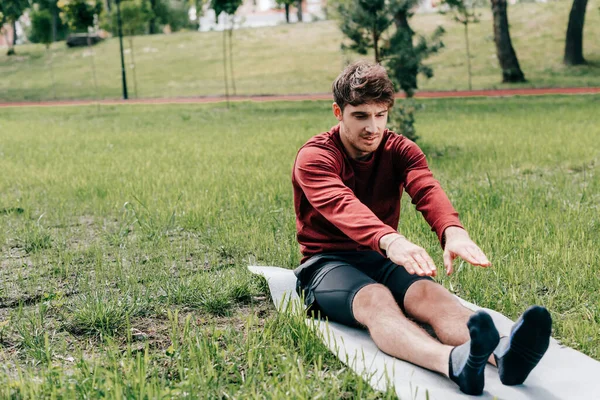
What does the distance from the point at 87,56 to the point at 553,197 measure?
41325mm

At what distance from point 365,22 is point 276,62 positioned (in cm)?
2763

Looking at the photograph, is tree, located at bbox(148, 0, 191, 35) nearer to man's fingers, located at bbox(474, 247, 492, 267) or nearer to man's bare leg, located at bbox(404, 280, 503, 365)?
man's bare leg, located at bbox(404, 280, 503, 365)

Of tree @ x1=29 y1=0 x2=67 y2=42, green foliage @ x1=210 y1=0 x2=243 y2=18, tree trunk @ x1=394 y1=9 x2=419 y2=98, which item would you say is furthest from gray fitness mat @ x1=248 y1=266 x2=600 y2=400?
tree @ x1=29 y1=0 x2=67 y2=42

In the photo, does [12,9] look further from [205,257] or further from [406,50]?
[205,257]

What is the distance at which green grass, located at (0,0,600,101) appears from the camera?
29.1 meters

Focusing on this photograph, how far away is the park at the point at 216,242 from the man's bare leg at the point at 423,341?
25cm

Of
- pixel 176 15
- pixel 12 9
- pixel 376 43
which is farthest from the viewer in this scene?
pixel 176 15

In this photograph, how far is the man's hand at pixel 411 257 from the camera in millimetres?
2643

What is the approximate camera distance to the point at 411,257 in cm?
269

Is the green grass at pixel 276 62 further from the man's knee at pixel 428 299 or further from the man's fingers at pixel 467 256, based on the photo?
the man's fingers at pixel 467 256

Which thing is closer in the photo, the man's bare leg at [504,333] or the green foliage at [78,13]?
the man's bare leg at [504,333]

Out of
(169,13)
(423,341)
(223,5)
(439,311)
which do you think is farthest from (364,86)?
(169,13)

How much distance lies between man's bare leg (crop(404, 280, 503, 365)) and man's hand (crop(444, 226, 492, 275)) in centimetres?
24

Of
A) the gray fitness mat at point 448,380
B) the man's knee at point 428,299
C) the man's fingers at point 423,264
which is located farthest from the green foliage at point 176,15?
the man's fingers at point 423,264
